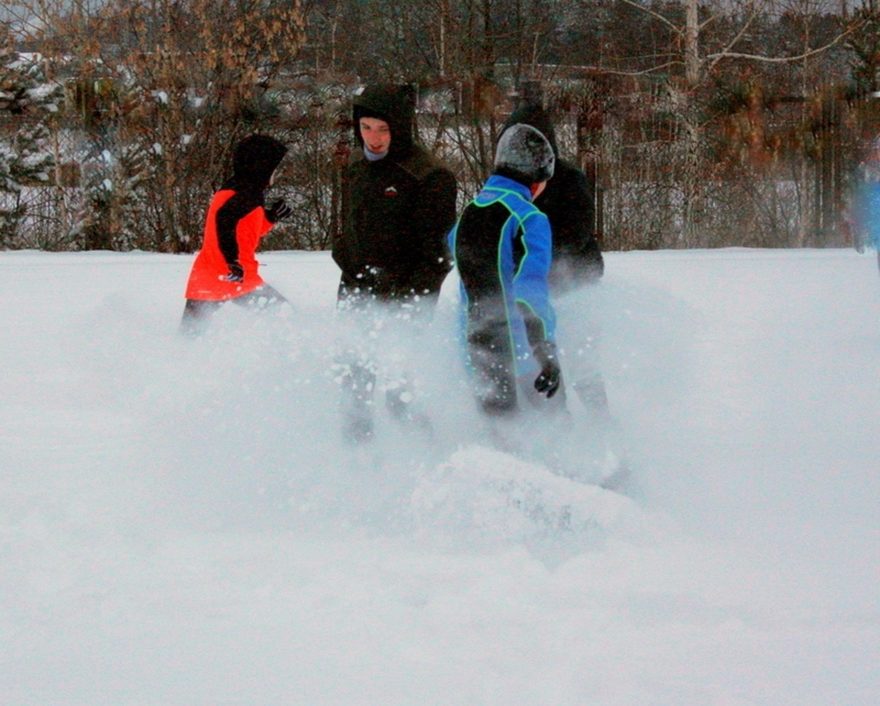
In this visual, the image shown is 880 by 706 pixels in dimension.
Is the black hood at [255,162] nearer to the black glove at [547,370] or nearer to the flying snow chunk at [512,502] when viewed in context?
the flying snow chunk at [512,502]

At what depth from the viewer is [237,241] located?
5.95m

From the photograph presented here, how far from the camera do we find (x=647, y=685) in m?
2.70

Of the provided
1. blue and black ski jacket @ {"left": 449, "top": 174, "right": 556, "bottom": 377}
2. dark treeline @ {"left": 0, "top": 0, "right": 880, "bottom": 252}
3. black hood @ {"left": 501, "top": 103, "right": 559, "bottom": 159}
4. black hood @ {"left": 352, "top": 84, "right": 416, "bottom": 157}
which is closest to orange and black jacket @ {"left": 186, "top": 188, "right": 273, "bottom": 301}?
black hood @ {"left": 352, "top": 84, "right": 416, "bottom": 157}

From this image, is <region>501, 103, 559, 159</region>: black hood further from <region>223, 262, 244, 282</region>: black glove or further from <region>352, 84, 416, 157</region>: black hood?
<region>223, 262, 244, 282</region>: black glove

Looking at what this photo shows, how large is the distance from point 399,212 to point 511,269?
36.7 inches

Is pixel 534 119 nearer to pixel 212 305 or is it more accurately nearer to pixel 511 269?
pixel 511 269

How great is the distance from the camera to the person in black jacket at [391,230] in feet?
14.9

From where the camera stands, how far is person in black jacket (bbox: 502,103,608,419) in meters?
4.23

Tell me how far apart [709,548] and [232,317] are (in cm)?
298

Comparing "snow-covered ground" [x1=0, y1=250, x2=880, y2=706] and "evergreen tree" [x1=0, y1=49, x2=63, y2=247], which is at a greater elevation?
"evergreen tree" [x1=0, y1=49, x2=63, y2=247]

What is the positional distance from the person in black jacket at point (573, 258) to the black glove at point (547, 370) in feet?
2.17

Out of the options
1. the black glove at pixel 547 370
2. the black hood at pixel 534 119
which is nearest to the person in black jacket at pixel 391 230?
the black hood at pixel 534 119

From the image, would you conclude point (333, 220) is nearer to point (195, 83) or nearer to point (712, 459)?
point (195, 83)

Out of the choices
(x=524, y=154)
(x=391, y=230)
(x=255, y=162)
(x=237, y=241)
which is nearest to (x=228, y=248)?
(x=237, y=241)
